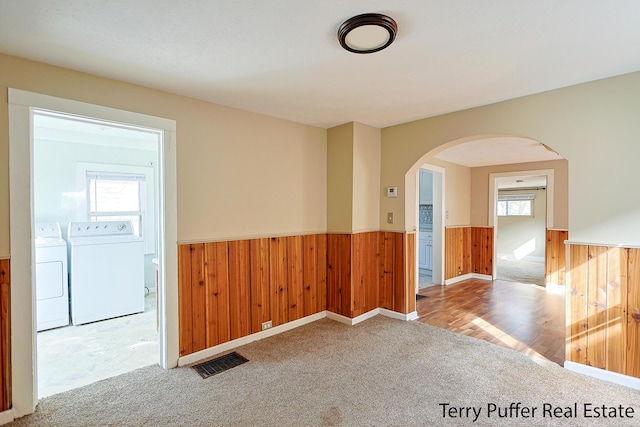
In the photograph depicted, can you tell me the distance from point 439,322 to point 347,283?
118cm

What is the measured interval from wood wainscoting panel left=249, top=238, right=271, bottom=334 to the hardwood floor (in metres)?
1.88

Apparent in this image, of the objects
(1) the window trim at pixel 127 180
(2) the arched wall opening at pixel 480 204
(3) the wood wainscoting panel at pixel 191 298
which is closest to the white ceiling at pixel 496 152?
(2) the arched wall opening at pixel 480 204

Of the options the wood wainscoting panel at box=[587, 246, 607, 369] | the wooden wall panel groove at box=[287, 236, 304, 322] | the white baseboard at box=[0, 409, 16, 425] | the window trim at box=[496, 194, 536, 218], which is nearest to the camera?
the white baseboard at box=[0, 409, 16, 425]

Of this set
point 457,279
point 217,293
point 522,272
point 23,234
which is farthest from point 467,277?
point 23,234

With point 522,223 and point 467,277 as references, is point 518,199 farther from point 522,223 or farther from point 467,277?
point 467,277

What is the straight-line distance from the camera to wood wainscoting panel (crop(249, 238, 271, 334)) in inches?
123

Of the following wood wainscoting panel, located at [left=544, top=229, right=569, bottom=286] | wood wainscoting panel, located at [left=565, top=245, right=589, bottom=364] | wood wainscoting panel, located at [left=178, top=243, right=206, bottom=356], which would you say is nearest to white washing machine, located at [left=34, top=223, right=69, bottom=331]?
wood wainscoting panel, located at [left=178, top=243, right=206, bottom=356]

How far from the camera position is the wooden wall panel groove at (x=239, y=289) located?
9.70 feet

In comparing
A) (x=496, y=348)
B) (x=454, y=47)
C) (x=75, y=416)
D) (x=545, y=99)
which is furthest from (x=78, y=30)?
(x=496, y=348)

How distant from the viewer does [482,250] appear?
5.93m

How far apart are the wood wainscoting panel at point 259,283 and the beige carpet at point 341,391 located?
0.32 metres

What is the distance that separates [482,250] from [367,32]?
5441mm

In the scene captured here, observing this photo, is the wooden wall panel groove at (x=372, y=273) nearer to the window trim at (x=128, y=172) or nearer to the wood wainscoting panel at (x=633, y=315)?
the wood wainscoting panel at (x=633, y=315)

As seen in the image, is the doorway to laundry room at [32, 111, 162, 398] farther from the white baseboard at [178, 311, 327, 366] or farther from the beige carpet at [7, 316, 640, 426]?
the beige carpet at [7, 316, 640, 426]
